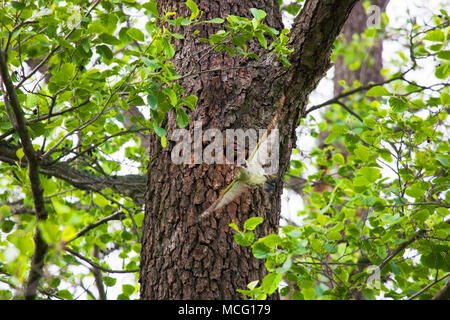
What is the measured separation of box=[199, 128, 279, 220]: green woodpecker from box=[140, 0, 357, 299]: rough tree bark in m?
0.03

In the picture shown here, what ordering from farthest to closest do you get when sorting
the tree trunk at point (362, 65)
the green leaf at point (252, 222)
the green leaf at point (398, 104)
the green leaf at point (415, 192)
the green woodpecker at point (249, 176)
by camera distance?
the tree trunk at point (362, 65) → the green leaf at point (398, 104) → the green leaf at point (415, 192) → the green woodpecker at point (249, 176) → the green leaf at point (252, 222)

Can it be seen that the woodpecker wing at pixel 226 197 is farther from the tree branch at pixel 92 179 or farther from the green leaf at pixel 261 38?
the tree branch at pixel 92 179

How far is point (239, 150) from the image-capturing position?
6.56 feet

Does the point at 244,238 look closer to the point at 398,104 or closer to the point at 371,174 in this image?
the point at 371,174

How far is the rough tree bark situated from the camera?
1.86m

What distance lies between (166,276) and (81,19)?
1148 millimetres

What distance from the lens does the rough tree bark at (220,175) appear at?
186cm

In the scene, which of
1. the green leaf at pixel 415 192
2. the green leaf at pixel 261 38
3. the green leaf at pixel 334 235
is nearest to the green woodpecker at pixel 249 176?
the green leaf at pixel 261 38

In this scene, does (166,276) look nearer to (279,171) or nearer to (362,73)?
(279,171)

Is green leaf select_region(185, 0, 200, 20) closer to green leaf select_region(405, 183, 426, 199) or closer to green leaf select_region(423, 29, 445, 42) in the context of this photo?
green leaf select_region(423, 29, 445, 42)

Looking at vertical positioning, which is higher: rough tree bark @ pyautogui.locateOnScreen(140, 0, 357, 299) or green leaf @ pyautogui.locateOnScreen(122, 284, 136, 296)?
rough tree bark @ pyautogui.locateOnScreen(140, 0, 357, 299)

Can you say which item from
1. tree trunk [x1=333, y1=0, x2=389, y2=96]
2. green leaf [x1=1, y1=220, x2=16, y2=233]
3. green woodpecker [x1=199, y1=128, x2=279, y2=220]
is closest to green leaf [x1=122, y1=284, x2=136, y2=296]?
green leaf [x1=1, y1=220, x2=16, y2=233]

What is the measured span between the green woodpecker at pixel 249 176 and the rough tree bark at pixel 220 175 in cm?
3
